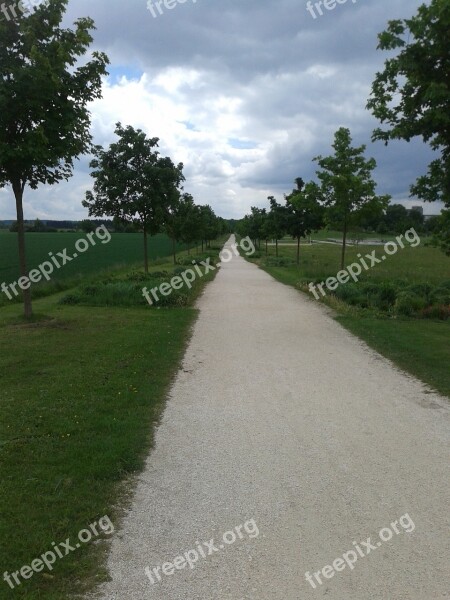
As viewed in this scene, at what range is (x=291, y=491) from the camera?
13.3ft

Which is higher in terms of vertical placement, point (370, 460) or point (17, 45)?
point (17, 45)

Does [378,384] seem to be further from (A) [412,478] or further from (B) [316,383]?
(A) [412,478]

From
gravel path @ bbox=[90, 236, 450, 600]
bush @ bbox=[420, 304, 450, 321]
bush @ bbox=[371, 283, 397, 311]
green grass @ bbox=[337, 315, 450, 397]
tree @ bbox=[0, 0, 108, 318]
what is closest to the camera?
gravel path @ bbox=[90, 236, 450, 600]

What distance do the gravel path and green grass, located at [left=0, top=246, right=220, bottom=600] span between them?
0.25 metres

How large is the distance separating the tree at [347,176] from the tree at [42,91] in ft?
34.0

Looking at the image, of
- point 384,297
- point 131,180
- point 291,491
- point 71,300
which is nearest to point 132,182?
point 131,180

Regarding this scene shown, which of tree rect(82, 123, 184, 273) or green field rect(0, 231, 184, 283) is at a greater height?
tree rect(82, 123, 184, 273)

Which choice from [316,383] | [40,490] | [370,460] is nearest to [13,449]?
[40,490]

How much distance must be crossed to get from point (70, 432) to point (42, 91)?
21.9 ft

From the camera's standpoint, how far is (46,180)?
35.9 feet

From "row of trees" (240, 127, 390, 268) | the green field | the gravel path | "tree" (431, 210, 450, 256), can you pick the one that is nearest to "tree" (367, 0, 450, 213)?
"tree" (431, 210, 450, 256)

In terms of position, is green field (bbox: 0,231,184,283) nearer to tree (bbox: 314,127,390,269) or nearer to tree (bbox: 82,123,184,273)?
tree (bbox: 82,123,184,273)

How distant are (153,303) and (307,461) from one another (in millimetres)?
10869

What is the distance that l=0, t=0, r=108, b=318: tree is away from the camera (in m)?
9.20
